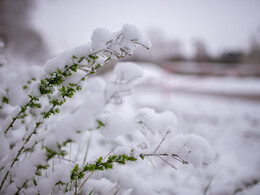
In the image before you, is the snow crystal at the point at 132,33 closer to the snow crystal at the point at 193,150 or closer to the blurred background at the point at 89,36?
the blurred background at the point at 89,36

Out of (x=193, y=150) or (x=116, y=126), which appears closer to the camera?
(x=193, y=150)

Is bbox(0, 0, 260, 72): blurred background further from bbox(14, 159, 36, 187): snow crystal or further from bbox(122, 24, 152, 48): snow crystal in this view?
bbox(14, 159, 36, 187): snow crystal

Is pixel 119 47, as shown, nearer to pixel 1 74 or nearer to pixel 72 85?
pixel 72 85

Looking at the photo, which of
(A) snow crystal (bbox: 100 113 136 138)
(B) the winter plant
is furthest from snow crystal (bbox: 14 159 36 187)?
(A) snow crystal (bbox: 100 113 136 138)

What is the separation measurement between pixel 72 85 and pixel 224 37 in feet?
144

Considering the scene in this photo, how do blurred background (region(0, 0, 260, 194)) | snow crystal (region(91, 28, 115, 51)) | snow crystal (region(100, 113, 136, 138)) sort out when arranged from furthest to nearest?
blurred background (region(0, 0, 260, 194)), snow crystal (region(100, 113, 136, 138)), snow crystal (region(91, 28, 115, 51))

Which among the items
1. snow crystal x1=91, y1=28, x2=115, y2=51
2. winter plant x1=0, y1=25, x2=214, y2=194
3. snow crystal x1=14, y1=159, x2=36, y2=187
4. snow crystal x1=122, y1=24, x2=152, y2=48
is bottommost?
snow crystal x1=14, y1=159, x2=36, y2=187

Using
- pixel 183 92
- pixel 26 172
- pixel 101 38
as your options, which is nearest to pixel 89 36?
pixel 101 38

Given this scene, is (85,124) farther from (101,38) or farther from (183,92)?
(183,92)

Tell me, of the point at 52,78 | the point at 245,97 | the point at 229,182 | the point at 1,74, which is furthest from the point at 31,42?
the point at 245,97

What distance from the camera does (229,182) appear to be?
1.39m

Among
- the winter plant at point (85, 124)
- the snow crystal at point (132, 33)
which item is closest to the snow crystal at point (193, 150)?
the winter plant at point (85, 124)

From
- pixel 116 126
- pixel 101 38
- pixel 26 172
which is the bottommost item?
pixel 26 172

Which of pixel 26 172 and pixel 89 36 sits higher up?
pixel 89 36
